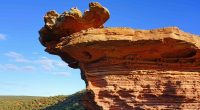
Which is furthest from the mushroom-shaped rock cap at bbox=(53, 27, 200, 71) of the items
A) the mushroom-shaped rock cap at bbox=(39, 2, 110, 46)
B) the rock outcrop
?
the mushroom-shaped rock cap at bbox=(39, 2, 110, 46)

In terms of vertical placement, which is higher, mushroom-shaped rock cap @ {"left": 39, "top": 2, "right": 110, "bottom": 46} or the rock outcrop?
mushroom-shaped rock cap @ {"left": 39, "top": 2, "right": 110, "bottom": 46}

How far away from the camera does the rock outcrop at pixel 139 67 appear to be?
2245cm

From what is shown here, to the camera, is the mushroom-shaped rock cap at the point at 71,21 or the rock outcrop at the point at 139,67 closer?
the rock outcrop at the point at 139,67

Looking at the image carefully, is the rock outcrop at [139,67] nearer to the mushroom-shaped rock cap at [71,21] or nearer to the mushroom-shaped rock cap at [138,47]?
the mushroom-shaped rock cap at [138,47]

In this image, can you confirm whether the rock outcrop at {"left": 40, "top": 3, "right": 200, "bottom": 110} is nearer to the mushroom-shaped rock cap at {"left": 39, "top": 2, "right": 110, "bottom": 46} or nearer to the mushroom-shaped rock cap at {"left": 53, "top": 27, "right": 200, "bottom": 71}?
the mushroom-shaped rock cap at {"left": 53, "top": 27, "right": 200, "bottom": 71}

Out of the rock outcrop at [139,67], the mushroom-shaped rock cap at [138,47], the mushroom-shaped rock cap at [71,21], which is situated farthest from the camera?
the mushroom-shaped rock cap at [71,21]

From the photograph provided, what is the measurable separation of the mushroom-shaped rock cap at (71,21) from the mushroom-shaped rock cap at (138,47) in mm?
964

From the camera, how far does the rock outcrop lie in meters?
22.5

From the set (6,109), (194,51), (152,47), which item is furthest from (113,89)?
(6,109)

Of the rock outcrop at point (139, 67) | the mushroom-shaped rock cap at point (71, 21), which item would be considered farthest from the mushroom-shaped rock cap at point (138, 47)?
the mushroom-shaped rock cap at point (71, 21)

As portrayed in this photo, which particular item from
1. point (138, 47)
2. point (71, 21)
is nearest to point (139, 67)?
point (138, 47)

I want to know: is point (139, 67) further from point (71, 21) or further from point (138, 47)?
point (71, 21)

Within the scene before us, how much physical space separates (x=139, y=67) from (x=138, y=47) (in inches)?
42.9

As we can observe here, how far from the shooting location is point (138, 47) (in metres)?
22.5
